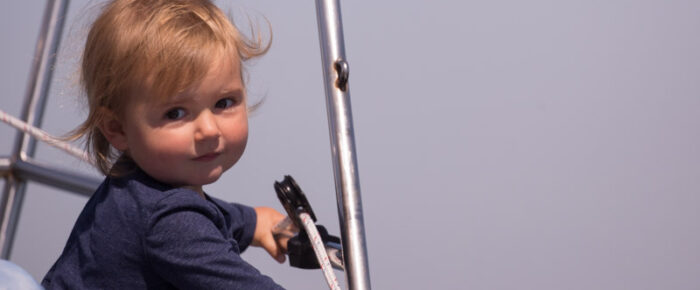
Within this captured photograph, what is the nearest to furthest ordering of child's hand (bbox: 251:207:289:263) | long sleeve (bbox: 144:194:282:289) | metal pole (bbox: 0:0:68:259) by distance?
long sleeve (bbox: 144:194:282:289) → child's hand (bbox: 251:207:289:263) → metal pole (bbox: 0:0:68:259)

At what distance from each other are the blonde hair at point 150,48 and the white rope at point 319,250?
0.13 metres

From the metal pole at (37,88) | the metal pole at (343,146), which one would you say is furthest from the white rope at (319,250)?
the metal pole at (37,88)

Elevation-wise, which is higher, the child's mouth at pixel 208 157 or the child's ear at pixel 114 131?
the child's ear at pixel 114 131

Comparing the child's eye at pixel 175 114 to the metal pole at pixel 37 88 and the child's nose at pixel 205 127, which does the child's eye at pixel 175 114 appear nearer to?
the child's nose at pixel 205 127

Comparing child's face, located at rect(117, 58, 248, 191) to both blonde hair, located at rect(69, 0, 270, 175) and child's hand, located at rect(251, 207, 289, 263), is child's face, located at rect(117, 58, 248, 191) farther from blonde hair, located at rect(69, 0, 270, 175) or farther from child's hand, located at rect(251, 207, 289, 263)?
child's hand, located at rect(251, 207, 289, 263)

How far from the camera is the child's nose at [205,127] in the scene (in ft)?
1.62

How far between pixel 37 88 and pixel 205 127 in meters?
0.60

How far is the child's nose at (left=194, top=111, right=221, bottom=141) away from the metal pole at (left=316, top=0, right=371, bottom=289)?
8 cm

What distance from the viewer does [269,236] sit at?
66 cm

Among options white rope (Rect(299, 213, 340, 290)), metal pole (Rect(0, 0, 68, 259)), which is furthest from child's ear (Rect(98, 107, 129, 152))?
metal pole (Rect(0, 0, 68, 259))

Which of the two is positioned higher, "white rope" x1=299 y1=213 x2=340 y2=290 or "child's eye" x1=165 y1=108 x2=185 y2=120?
"child's eye" x1=165 y1=108 x2=185 y2=120

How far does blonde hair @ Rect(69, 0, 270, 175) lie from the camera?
487 mm

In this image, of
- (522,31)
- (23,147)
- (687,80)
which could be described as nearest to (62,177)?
(23,147)

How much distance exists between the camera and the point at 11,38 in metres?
1.23
